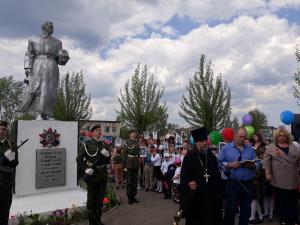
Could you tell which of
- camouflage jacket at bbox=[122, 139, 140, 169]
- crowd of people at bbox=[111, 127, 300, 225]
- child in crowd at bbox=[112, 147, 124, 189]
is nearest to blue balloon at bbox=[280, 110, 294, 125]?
crowd of people at bbox=[111, 127, 300, 225]

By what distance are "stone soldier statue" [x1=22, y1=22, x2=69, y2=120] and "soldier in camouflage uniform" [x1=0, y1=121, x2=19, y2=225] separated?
3326mm

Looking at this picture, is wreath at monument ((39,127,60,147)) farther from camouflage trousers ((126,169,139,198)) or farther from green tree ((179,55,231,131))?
green tree ((179,55,231,131))

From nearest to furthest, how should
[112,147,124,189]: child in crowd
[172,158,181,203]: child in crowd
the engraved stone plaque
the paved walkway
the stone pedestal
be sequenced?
the paved walkway → the stone pedestal → the engraved stone plaque → [172,158,181,203]: child in crowd → [112,147,124,189]: child in crowd

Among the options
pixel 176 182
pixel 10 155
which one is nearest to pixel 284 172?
pixel 176 182

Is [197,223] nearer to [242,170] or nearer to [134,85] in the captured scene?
[242,170]

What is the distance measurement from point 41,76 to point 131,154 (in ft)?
11.0

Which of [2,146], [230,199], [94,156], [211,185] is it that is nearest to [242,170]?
[230,199]

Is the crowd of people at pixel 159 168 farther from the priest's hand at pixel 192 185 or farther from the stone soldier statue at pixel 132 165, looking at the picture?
the priest's hand at pixel 192 185

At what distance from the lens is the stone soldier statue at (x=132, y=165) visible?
9992mm

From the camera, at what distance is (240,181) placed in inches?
242

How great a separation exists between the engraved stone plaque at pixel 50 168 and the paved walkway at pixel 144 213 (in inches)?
60.7

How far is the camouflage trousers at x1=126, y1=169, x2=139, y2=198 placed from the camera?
9.95m

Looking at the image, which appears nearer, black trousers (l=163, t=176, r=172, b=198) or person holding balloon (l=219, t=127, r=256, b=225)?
person holding balloon (l=219, t=127, r=256, b=225)

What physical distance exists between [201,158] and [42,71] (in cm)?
573
